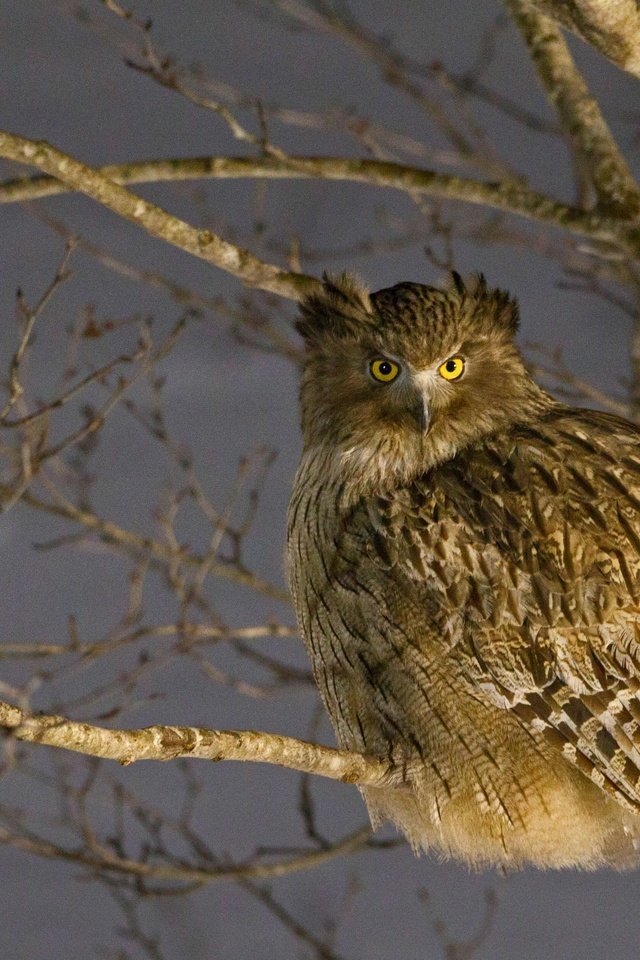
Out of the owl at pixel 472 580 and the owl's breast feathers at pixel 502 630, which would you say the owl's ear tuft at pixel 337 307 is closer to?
the owl at pixel 472 580

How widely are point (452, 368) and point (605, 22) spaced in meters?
0.74

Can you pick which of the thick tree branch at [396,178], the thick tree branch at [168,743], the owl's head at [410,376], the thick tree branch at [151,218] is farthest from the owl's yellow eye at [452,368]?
the thick tree branch at [168,743]

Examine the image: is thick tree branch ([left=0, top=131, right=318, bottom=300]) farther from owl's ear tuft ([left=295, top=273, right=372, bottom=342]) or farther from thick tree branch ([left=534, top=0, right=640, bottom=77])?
thick tree branch ([left=534, top=0, right=640, bottom=77])

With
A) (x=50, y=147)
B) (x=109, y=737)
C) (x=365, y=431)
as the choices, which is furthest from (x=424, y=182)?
(x=109, y=737)

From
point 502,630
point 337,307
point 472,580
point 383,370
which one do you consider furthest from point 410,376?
point 502,630

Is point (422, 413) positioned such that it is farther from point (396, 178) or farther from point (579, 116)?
point (579, 116)

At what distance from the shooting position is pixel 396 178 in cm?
320

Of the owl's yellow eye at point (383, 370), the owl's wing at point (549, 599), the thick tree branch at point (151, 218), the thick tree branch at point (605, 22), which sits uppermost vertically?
the thick tree branch at point (151, 218)

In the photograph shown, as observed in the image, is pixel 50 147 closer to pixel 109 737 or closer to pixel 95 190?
pixel 95 190

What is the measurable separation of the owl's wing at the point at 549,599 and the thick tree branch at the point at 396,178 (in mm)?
782

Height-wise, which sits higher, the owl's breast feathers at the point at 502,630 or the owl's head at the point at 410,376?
the owl's head at the point at 410,376

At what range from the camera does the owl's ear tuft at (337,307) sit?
277cm

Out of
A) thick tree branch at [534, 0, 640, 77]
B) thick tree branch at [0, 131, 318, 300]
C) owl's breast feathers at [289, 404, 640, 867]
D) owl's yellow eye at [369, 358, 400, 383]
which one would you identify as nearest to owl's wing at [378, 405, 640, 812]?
owl's breast feathers at [289, 404, 640, 867]

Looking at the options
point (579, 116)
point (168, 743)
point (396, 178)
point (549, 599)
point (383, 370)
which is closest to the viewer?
point (168, 743)
